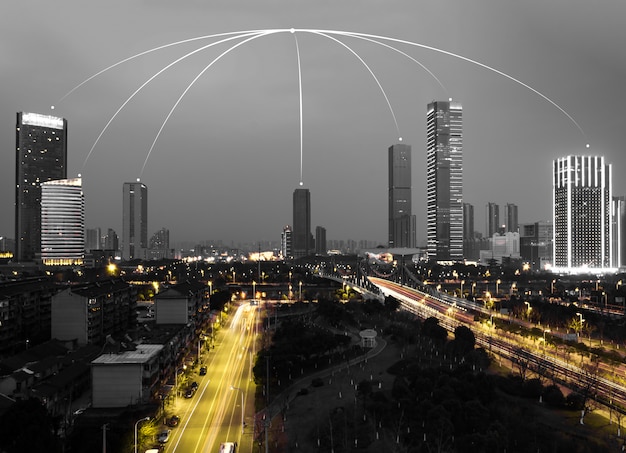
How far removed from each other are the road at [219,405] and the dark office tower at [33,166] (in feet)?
215

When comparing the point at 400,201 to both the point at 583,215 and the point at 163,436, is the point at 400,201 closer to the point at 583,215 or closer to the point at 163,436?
the point at 583,215

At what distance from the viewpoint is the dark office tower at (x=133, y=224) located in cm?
12550

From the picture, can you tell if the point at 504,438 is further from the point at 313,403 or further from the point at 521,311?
the point at 521,311

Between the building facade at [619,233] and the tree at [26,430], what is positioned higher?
the building facade at [619,233]

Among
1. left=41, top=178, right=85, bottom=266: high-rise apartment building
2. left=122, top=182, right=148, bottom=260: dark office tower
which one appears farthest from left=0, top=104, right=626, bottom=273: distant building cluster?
left=122, top=182, right=148, bottom=260: dark office tower

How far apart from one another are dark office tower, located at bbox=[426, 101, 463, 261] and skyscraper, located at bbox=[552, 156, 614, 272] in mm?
26552

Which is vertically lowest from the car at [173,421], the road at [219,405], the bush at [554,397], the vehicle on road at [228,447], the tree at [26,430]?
the road at [219,405]

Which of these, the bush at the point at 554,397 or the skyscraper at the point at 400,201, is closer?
the bush at the point at 554,397

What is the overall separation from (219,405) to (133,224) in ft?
388

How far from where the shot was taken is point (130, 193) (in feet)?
421

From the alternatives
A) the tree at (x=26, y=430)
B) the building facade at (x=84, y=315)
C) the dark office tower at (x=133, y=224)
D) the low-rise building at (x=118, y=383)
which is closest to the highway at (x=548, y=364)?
the low-rise building at (x=118, y=383)

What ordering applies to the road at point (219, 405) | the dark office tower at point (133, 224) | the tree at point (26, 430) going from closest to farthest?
the tree at point (26, 430) < the road at point (219, 405) < the dark office tower at point (133, 224)

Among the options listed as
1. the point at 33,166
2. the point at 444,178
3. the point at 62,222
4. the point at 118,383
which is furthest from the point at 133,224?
the point at 118,383

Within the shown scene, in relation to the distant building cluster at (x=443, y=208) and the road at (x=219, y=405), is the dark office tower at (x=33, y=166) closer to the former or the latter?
the distant building cluster at (x=443, y=208)
